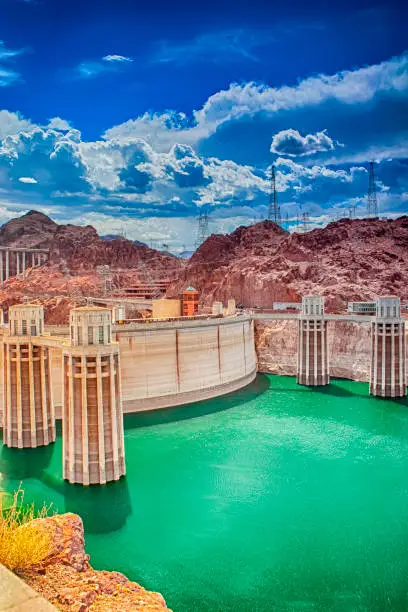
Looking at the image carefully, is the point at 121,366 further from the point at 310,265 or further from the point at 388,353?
the point at 310,265

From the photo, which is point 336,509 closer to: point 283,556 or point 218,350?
point 283,556

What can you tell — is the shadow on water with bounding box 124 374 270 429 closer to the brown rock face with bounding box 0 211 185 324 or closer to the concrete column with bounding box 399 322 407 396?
the concrete column with bounding box 399 322 407 396

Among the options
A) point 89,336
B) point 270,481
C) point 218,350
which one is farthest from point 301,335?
point 89,336

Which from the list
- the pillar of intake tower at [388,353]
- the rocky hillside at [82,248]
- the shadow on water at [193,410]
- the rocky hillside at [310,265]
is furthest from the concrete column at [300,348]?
the rocky hillside at [82,248]

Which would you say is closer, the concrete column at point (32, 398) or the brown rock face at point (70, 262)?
the concrete column at point (32, 398)

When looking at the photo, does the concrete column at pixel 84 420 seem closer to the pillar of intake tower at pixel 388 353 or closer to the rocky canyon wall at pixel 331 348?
the pillar of intake tower at pixel 388 353

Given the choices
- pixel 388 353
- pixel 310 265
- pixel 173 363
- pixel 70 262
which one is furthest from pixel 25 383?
pixel 70 262
